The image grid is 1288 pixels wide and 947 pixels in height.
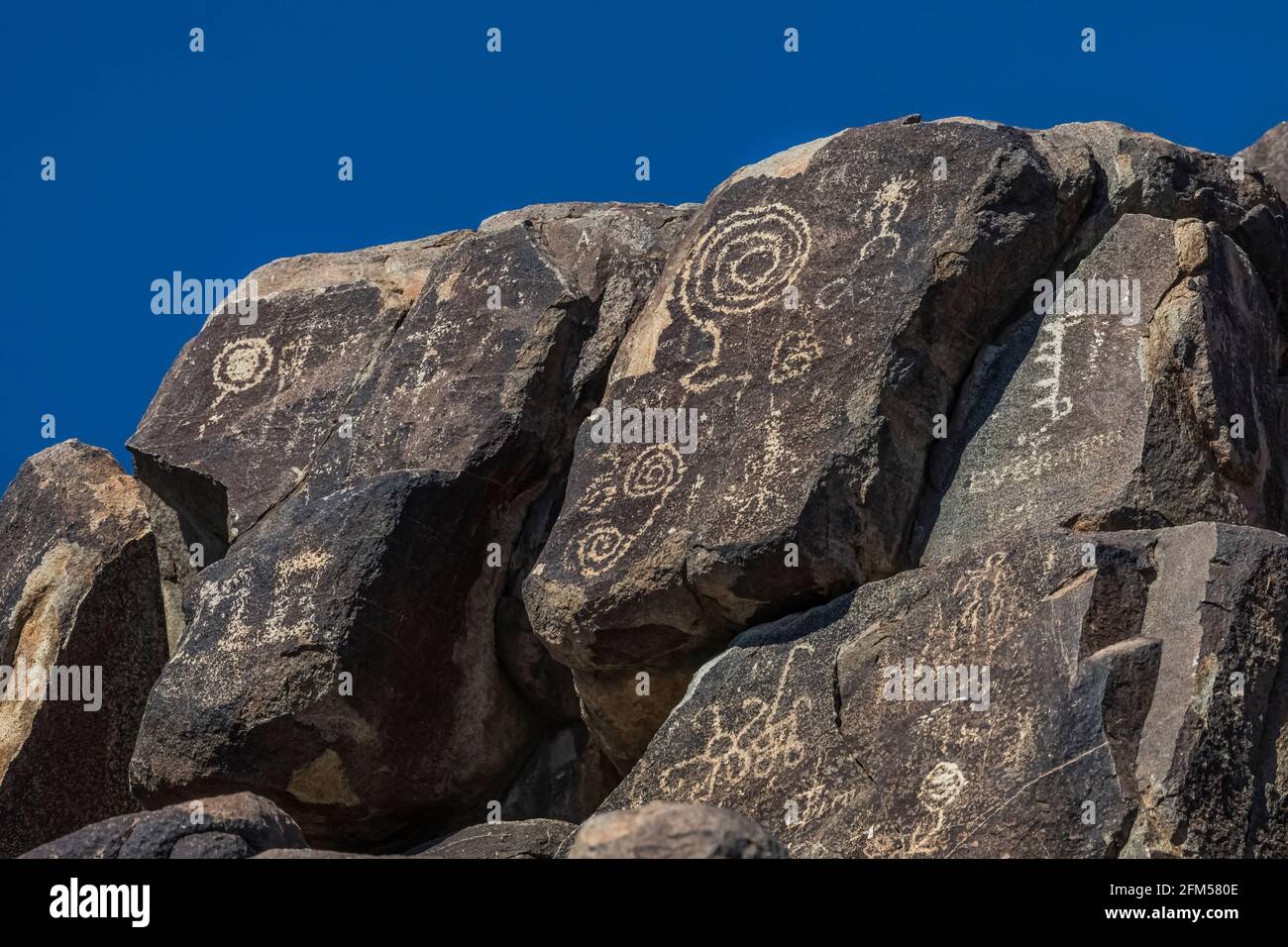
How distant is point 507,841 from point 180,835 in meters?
1.83

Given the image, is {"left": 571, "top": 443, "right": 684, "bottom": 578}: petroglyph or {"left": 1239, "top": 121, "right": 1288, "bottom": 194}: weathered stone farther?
{"left": 1239, "top": 121, "right": 1288, "bottom": 194}: weathered stone

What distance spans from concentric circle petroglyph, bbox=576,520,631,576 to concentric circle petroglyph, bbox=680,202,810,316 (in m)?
1.08

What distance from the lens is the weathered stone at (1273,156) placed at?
11.2 metres

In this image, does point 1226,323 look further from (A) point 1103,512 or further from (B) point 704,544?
(B) point 704,544

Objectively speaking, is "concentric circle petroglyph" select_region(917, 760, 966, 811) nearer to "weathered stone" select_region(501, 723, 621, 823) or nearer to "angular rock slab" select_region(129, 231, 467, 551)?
"weathered stone" select_region(501, 723, 621, 823)

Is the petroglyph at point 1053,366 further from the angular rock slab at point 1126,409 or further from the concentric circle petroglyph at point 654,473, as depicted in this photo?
the concentric circle petroglyph at point 654,473

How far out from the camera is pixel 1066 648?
22.3ft

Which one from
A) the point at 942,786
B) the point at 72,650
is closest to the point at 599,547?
the point at 942,786

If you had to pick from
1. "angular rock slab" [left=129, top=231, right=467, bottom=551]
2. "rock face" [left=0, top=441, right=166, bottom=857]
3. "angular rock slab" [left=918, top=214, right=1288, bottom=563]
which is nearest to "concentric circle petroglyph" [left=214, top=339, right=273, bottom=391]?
"angular rock slab" [left=129, top=231, right=467, bottom=551]

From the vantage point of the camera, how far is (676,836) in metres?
5.22

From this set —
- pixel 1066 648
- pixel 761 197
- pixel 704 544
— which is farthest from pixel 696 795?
pixel 761 197

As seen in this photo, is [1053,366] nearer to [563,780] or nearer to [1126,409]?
[1126,409]

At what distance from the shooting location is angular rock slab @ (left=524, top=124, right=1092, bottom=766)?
25.7 ft

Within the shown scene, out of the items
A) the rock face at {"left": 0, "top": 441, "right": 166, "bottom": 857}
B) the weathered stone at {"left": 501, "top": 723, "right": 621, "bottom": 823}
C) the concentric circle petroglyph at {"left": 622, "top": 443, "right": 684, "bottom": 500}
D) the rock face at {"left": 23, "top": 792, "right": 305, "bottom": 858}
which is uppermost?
the concentric circle petroglyph at {"left": 622, "top": 443, "right": 684, "bottom": 500}
